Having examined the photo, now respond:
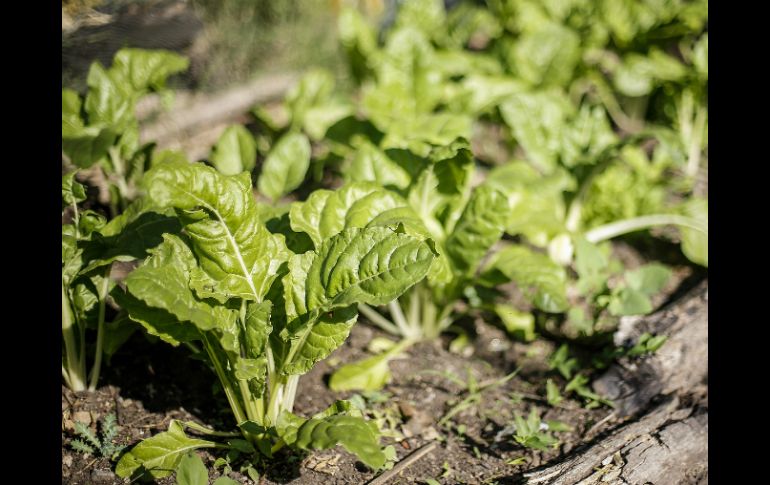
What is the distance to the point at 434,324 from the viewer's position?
2.36m

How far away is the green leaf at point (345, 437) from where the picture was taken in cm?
134

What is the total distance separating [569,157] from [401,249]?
1.59 meters

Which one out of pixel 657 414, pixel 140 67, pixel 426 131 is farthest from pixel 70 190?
pixel 657 414

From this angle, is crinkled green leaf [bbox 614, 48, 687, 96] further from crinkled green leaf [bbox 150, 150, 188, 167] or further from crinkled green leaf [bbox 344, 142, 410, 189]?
crinkled green leaf [bbox 150, 150, 188, 167]

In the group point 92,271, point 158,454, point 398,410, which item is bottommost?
point 398,410

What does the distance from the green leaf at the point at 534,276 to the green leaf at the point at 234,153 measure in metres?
1.01

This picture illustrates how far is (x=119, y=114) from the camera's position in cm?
221

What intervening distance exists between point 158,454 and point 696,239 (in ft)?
7.05

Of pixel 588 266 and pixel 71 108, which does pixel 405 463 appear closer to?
pixel 588 266

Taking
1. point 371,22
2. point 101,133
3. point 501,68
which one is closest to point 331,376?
point 101,133

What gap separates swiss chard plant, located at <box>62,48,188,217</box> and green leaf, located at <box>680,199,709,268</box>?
6.75 ft

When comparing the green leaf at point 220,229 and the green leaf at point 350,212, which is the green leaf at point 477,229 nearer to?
the green leaf at point 350,212

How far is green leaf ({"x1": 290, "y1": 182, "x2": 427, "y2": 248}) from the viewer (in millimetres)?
1742
